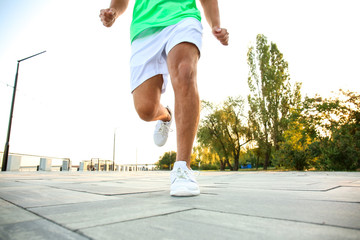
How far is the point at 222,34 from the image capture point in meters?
1.91

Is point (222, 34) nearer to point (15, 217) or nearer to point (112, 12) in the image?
point (112, 12)

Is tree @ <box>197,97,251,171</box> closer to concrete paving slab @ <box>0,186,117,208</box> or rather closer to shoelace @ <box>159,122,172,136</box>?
shoelace @ <box>159,122,172,136</box>

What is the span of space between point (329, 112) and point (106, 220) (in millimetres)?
13808

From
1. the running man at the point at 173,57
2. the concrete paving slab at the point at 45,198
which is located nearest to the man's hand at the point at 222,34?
the running man at the point at 173,57

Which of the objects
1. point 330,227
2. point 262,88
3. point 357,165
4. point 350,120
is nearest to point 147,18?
point 330,227

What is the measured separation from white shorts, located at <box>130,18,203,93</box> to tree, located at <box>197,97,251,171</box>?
18.2 meters

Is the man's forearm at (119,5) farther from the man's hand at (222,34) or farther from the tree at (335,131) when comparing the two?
the tree at (335,131)

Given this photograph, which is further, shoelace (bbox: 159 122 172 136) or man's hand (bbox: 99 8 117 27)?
shoelace (bbox: 159 122 172 136)

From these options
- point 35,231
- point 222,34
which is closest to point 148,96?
point 222,34

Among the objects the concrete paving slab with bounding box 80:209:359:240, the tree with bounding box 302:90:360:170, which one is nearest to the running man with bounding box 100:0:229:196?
the concrete paving slab with bounding box 80:209:359:240

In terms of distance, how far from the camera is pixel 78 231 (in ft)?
1.69

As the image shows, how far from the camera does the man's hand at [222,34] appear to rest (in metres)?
1.90

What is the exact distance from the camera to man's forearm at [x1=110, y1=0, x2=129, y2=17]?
2229mm

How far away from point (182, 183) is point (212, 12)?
5.26 feet
